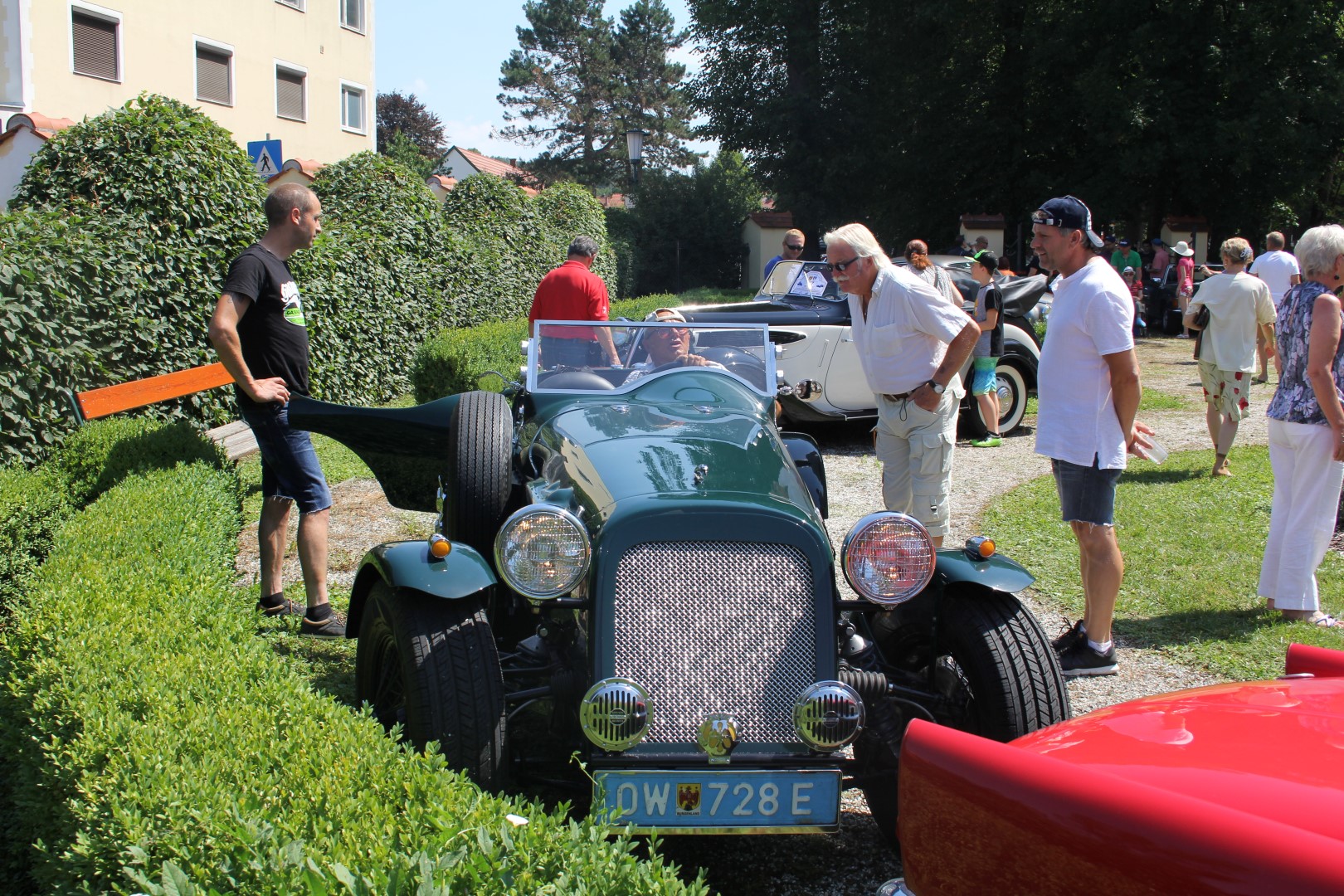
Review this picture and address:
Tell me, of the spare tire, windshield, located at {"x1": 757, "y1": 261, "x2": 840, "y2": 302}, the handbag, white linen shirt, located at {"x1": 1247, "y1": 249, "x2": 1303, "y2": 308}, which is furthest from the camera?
→ white linen shirt, located at {"x1": 1247, "y1": 249, "x2": 1303, "y2": 308}

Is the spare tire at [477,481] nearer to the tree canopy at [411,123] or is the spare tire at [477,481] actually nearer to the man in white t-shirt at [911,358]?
the man in white t-shirt at [911,358]

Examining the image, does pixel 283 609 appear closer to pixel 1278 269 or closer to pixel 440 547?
pixel 440 547

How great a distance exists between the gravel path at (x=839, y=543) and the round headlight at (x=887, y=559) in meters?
0.87

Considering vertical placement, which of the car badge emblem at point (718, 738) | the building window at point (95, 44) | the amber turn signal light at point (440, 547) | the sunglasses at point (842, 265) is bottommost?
the car badge emblem at point (718, 738)

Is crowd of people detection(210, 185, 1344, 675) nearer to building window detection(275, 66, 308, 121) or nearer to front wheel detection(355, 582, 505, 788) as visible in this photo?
front wheel detection(355, 582, 505, 788)

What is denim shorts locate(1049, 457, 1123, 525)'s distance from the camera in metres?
4.76

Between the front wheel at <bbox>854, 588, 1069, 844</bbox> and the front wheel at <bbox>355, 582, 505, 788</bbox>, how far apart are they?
1130 millimetres

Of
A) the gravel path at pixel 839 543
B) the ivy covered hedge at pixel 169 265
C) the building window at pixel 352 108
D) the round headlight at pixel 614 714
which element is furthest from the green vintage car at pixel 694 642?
the building window at pixel 352 108

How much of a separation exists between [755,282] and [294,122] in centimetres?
1745

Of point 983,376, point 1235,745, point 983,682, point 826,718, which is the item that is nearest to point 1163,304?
point 983,376

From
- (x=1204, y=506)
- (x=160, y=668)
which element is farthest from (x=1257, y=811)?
(x=1204, y=506)

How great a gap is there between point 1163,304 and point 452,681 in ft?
72.6

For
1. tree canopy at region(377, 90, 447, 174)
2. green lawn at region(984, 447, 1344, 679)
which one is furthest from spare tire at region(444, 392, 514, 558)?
tree canopy at region(377, 90, 447, 174)

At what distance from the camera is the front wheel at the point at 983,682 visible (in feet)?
11.4
